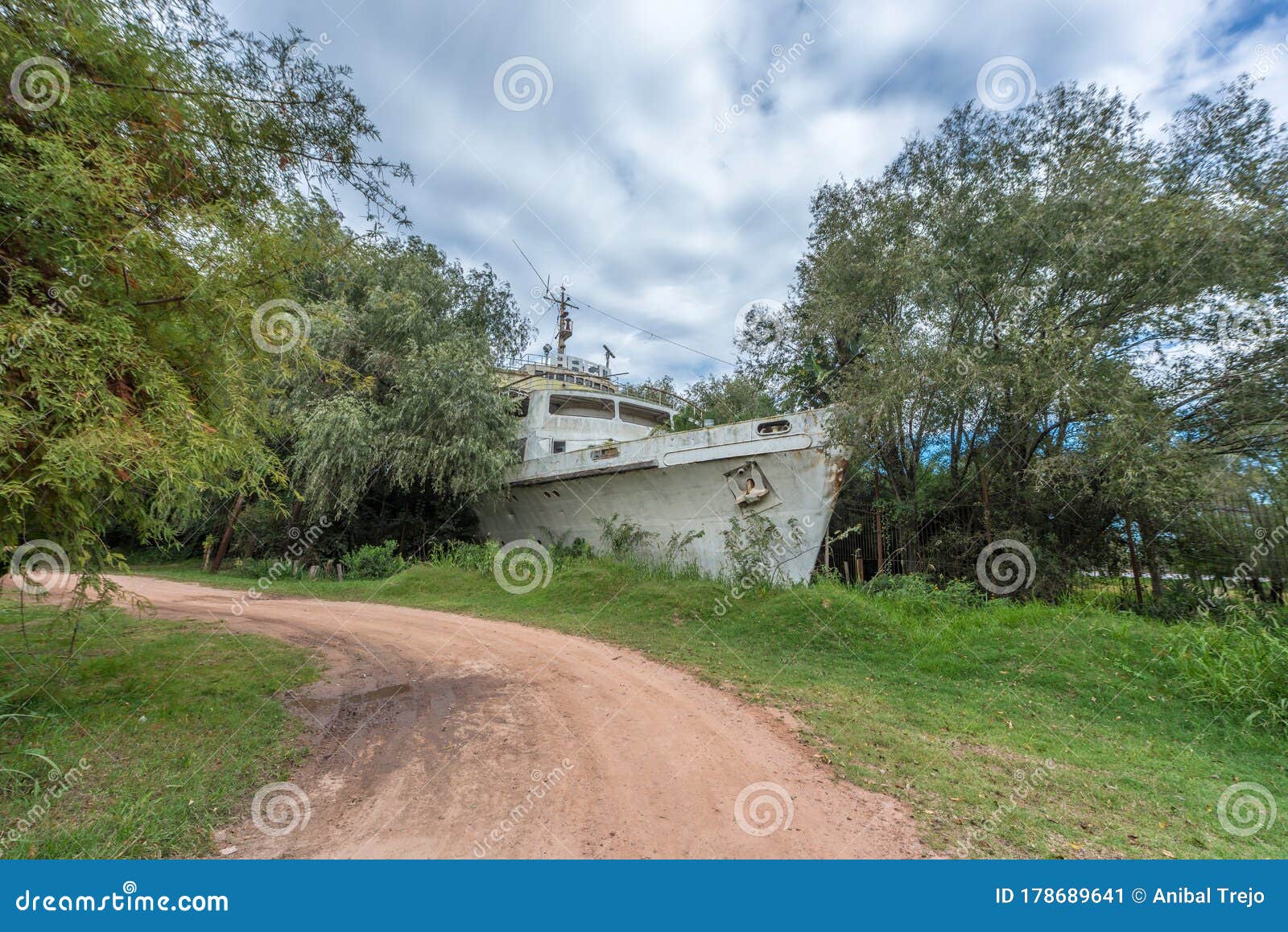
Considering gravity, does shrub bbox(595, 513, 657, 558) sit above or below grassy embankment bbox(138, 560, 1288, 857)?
above

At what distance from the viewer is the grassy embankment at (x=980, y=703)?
3.08m

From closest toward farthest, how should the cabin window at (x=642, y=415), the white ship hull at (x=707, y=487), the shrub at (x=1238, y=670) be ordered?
1. the shrub at (x=1238, y=670)
2. the white ship hull at (x=707, y=487)
3. the cabin window at (x=642, y=415)

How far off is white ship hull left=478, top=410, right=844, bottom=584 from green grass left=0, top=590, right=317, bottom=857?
21.9 feet

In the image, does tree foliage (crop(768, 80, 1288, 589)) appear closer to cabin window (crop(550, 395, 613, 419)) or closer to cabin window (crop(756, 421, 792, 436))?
cabin window (crop(756, 421, 792, 436))

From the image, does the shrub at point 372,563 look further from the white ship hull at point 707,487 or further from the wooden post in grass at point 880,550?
the wooden post in grass at point 880,550

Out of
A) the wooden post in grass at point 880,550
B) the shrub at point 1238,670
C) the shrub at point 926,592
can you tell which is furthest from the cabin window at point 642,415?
the shrub at point 1238,670

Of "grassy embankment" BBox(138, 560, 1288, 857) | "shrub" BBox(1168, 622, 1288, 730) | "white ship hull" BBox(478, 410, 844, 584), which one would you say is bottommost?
"grassy embankment" BBox(138, 560, 1288, 857)

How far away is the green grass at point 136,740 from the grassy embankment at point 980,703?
3.69 m

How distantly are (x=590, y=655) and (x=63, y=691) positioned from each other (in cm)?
450

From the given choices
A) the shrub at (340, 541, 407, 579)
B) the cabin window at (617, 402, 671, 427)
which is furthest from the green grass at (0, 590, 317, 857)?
the cabin window at (617, 402, 671, 427)

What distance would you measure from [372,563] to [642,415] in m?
7.71

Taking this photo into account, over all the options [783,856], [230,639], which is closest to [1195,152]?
[783,856]

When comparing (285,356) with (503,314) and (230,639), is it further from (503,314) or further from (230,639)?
(503,314)

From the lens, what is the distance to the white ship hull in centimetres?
909
